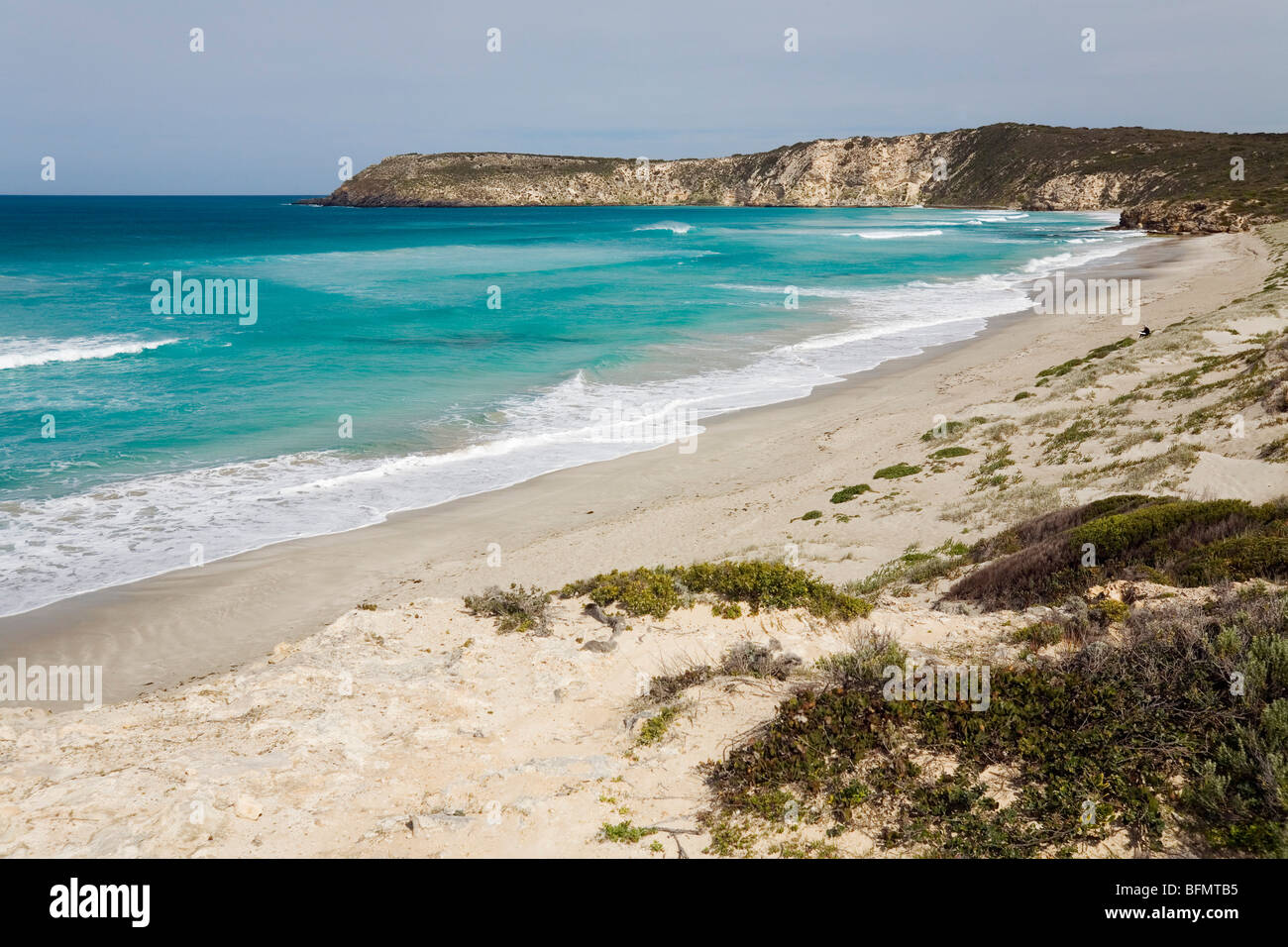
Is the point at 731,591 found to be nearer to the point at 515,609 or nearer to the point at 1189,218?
the point at 515,609

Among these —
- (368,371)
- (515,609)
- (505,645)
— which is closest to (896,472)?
(515,609)

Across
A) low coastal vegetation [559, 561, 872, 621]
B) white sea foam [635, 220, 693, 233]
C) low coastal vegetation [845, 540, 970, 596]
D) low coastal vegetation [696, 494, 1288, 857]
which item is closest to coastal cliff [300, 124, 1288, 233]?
white sea foam [635, 220, 693, 233]

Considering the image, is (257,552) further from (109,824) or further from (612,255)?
(612,255)

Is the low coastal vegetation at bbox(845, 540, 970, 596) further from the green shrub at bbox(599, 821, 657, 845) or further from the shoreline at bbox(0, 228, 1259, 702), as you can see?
the green shrub at bbox(599, 821, 657, 845)

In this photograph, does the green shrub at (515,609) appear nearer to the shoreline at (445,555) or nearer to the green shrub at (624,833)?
the shoreline at (445,555)

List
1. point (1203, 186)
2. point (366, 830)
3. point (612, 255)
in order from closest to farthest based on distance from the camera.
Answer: point (366, 830)
point (612, 255)
point (1203, 186)

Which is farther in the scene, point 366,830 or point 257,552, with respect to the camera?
point 257,552
